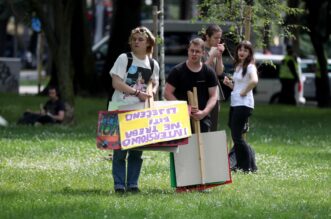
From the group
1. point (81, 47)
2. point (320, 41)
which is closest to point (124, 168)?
point (81, 47)

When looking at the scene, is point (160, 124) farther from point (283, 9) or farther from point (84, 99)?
point (84, 99)

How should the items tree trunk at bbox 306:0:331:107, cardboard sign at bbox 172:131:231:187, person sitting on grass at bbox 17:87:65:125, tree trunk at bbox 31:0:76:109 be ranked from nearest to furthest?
1. cardboard sign at bbox 172:131:231:187
2. person sitting on grass at bbox 17:87:65:125
3. tree trunk at bbox 31:0:76:109
4. tree trunk at bbox 306:0:331:107

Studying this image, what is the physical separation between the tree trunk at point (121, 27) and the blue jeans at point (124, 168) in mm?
19871

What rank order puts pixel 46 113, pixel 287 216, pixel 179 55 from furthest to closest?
pixel 179 55 → pixel 46 113 → pixel 287 216

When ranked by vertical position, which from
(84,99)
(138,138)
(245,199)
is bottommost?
(84,99)

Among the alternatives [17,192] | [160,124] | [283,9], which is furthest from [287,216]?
[283,9]

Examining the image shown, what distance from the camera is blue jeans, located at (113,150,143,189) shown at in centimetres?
1075

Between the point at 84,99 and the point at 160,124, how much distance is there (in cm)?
1872

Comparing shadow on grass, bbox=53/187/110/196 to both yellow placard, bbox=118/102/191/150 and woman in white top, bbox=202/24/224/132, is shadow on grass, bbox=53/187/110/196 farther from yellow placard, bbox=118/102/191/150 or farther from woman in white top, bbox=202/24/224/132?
woman in white top, bbox=202/24/224/132

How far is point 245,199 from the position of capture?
34.6ft

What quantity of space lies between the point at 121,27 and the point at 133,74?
2024 centimetres

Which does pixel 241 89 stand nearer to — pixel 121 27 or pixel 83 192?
pixel 83 192

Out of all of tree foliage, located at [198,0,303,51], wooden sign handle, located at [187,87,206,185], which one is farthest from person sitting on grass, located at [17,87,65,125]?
wooden sign handle, located at [187,87,206,185]

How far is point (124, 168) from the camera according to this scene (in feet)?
35.5
